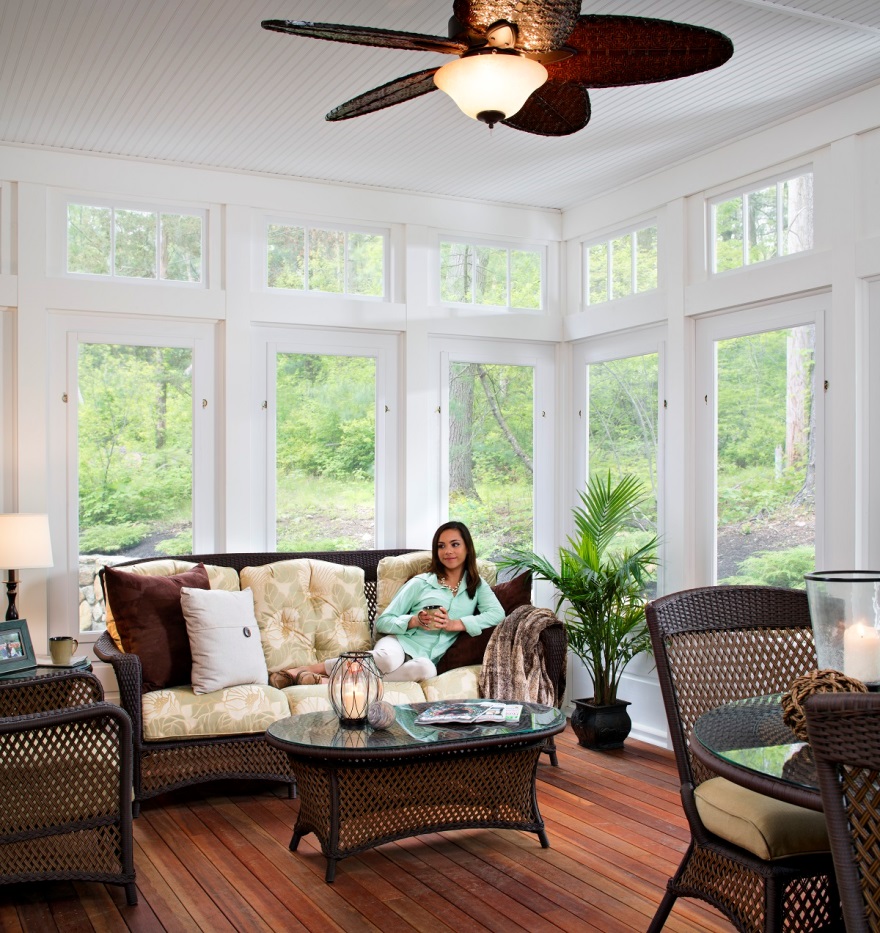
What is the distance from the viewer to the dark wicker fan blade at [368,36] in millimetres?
2303

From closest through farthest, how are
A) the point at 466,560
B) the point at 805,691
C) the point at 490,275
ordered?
the point at 805,691
the point at 466,560
the point at 490,275

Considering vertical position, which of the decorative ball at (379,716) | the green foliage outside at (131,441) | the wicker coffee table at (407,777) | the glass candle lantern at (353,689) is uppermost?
the green foliage outside at (131,441)

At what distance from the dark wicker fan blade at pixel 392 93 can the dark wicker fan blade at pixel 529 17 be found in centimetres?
22

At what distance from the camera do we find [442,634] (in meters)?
4.86

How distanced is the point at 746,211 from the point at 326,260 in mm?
2188

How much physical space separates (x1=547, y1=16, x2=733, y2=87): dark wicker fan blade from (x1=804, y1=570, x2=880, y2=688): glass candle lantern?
4.11ft

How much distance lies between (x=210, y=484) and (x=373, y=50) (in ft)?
7.89

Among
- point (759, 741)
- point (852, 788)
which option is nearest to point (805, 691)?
point (759, 741)

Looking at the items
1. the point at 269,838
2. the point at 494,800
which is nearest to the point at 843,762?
the point at 494,800

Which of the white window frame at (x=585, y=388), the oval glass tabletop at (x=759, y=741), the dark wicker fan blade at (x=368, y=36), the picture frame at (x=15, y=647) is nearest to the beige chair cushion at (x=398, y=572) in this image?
the white window frame at (x=585, y=388)

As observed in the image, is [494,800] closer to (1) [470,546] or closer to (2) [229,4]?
(1) [470,546]

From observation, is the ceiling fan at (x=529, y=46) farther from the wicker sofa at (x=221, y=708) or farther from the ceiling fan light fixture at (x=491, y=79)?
the wicker sofa at (x=221, y=708)

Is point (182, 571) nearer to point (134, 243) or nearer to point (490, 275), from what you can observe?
point (134, 243)

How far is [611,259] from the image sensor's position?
18.9 feet
